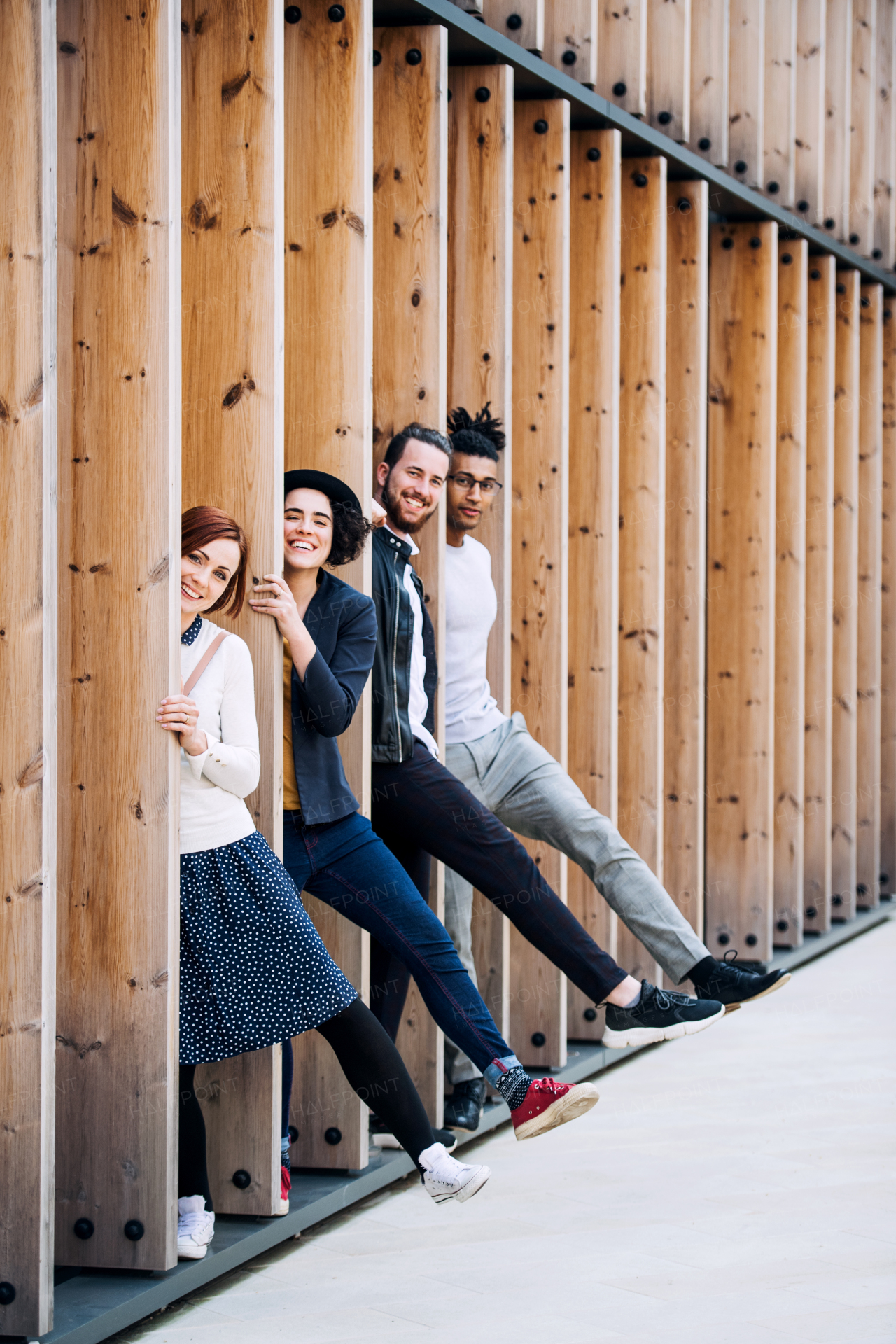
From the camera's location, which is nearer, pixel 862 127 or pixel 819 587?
pixel 819 587

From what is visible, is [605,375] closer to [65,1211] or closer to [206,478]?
[206,478]

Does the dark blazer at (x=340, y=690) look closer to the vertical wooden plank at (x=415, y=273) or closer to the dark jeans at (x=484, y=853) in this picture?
the dark jeans at (x=484, y=853)

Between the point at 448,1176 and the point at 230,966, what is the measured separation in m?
0.60

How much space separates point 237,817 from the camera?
3.20 metres

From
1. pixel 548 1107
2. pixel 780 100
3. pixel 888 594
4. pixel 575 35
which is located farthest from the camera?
pixel 888 594

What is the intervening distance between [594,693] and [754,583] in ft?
5.14

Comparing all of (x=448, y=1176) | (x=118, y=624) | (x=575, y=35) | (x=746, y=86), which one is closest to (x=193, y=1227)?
(x=448, y=1176)

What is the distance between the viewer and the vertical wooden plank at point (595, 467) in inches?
201

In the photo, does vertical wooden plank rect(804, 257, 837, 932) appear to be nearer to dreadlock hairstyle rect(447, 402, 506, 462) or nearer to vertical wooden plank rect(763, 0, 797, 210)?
vertical wooden plank rect(763, 0, 797, 210)

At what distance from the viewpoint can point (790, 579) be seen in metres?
6.76

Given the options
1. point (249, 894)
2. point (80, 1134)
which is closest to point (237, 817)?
point (249, 894)

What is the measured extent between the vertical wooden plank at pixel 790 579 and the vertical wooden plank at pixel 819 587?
0.30 metres

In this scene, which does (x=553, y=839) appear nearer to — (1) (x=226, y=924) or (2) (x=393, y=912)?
(2) (x=393, y=912)

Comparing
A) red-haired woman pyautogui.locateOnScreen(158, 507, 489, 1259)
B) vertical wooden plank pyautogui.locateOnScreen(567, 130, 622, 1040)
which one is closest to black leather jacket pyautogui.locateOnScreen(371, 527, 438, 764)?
red-haired woman pyautogui.locateOnScreen(158, 507, 489, 1259)
